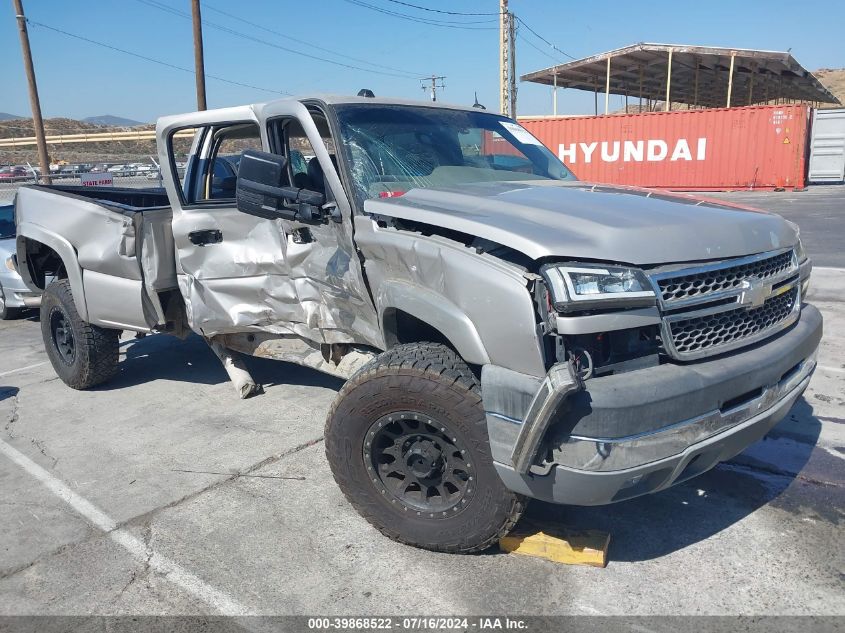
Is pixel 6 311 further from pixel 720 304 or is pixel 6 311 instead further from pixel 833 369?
pixel 833 369

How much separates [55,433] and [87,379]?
844mm

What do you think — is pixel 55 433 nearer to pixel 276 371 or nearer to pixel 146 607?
pixel 276 371

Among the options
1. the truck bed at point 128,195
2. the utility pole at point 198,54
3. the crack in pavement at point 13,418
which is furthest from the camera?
the utility pole at point 198,54

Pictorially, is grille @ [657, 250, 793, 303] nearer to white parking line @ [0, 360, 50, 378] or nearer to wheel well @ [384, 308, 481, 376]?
wheel well @ [384, 308, 481, 376]

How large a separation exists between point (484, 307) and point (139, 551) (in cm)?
205

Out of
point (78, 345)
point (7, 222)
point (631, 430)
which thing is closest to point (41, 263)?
point (78, 345)

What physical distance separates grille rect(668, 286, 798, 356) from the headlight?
0.21 metres

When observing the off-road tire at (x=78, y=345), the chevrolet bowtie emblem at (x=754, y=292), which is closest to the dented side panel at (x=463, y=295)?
the chevrolet bowtie emblem at (x=754, y=292)

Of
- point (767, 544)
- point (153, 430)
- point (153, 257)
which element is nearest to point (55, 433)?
point (153, 430)

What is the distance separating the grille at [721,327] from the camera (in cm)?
255

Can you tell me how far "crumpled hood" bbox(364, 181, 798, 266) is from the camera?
2.50m

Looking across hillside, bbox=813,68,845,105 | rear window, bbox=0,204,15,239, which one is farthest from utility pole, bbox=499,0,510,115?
hillside, bbox=813,68,845,105

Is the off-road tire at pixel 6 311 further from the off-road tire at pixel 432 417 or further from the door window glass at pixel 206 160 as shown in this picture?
the off-road tire at pixel 432 417

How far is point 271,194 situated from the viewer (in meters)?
3.49
